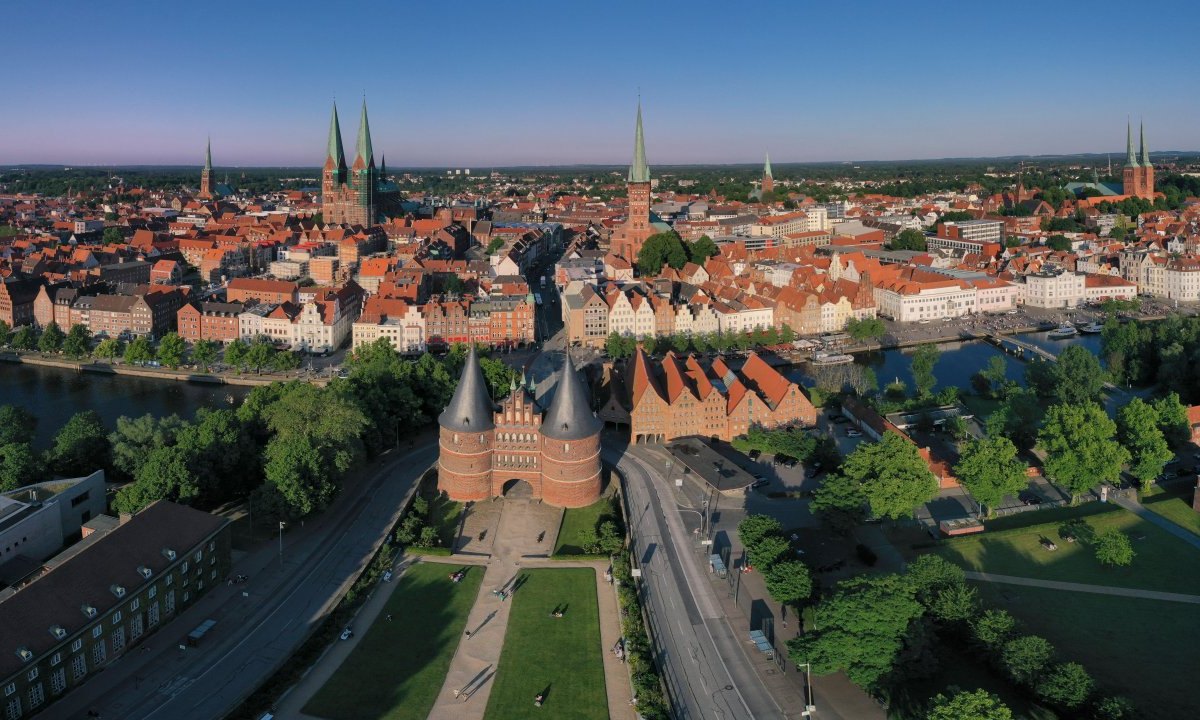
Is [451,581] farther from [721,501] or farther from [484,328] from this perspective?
[484,328]

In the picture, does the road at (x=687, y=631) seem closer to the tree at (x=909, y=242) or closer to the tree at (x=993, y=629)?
the tree at (x=993, y=629)

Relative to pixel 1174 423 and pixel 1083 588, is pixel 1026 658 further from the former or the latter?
pixel 1174 423

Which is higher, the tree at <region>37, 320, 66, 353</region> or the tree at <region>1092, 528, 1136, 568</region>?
the tree at <region>37, 320, 66, 353</region>

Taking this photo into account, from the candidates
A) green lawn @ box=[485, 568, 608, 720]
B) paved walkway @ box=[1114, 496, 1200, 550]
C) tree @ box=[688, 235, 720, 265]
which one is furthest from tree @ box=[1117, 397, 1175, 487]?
tree @ box=[688, 235, 720, 265]

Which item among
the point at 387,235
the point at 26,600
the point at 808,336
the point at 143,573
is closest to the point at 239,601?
the point at 143,573

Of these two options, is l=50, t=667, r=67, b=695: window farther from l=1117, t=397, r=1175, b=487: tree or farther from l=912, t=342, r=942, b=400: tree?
l=912, t=342, r=942, b=400: tree
